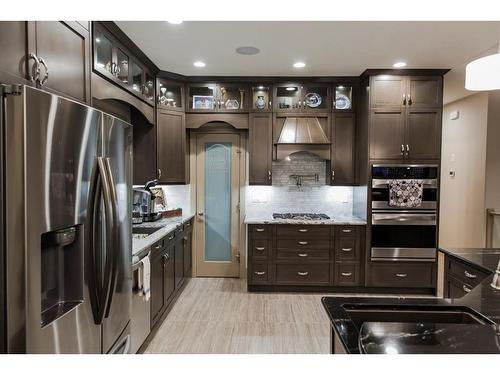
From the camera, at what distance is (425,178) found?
3939 mm

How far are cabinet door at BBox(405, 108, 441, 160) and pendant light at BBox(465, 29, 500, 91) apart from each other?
92.4 inches

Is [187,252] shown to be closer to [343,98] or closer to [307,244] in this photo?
[307,244]

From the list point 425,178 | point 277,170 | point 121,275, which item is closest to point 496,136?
point 425,178

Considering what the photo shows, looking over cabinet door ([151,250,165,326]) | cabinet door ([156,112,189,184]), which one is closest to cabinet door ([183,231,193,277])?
cabinet door ([156,112,189,184])

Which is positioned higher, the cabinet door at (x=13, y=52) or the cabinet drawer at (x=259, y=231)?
the cabinet door at (x=13, y=52)

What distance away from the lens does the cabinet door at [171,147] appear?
13.5 feet

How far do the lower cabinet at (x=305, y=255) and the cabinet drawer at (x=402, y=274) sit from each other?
0.63 feet

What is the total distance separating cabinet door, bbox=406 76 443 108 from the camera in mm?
A: 3961

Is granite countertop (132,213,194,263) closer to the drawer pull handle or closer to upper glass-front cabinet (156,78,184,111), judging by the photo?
upper glass-front cabinet (156,78,184,111)

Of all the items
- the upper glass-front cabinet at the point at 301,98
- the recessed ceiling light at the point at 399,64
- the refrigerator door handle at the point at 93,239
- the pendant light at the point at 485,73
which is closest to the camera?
the refrigerator door handle at the point at 93,239

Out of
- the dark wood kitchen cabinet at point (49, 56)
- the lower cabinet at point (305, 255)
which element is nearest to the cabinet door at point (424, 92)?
the lower cabinet at point (305, 255)

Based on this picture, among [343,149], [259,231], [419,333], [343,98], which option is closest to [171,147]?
[259,231]

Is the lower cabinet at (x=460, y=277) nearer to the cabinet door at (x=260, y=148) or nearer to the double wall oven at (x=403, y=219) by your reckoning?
the double wall oven at (x=403, y=219)
